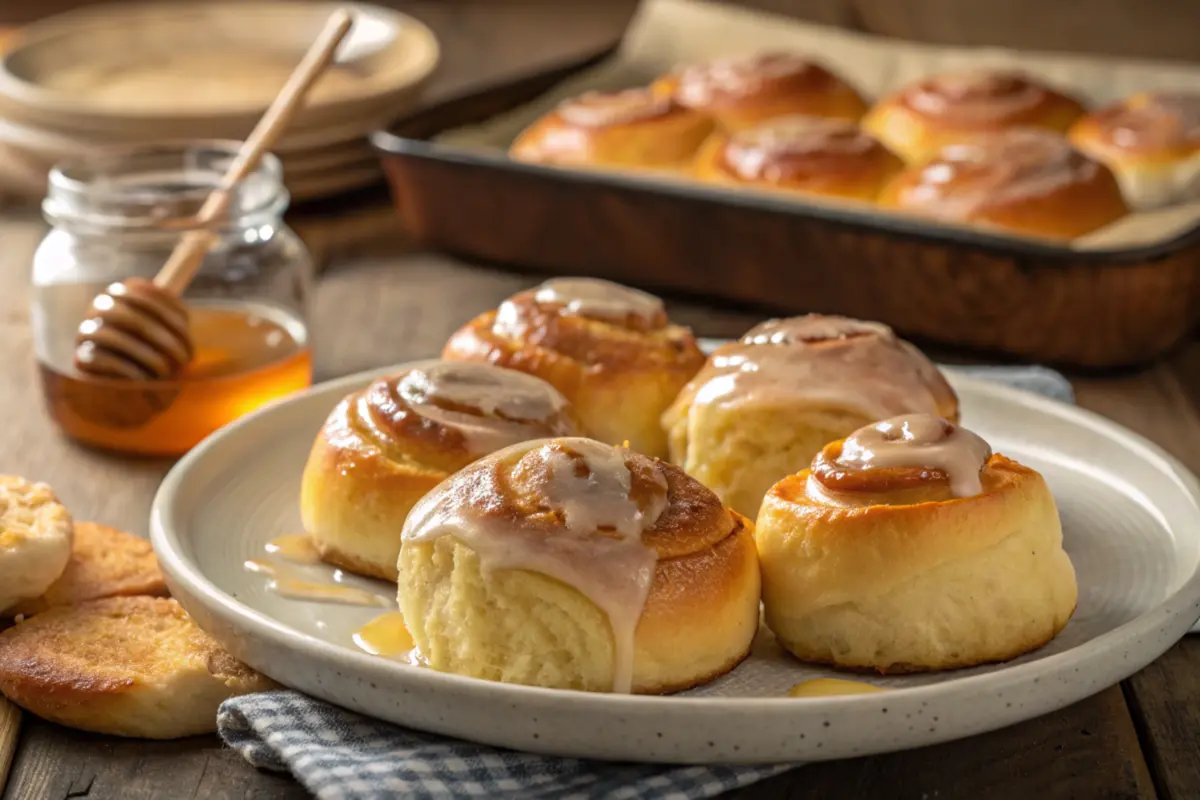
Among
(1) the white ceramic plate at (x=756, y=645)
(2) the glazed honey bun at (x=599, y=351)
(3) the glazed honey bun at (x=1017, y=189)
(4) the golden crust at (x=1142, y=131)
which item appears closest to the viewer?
Answer: (1) the white ceramic plate at (x=756, y=645)

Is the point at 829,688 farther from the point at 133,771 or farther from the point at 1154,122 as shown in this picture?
the point at 1154,122

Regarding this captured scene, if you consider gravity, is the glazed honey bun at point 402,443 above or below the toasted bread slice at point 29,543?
above

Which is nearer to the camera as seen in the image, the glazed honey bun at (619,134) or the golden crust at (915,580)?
the golden crust at (915,580)

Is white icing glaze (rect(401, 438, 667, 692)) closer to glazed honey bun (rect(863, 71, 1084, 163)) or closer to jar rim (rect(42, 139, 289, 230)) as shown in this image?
jar rim (rect(42, 139, 289, 230))

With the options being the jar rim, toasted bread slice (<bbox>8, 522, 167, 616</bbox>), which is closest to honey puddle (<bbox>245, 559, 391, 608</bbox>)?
toasted bread slice (<bbox>8, 522, 167, 616</bbox>)

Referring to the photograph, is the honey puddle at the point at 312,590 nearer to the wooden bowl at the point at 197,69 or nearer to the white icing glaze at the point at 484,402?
the white icing glaze at the point at 484,402

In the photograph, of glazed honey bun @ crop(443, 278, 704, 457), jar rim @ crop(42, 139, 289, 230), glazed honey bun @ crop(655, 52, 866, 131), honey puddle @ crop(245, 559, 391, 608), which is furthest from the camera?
glazed honey bun @ crop(655, 52, 866, 131)

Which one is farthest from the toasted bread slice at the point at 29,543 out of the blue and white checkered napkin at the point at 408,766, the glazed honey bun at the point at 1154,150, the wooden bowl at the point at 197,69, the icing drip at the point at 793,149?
the glazed honey bun at the point at 1154,150
